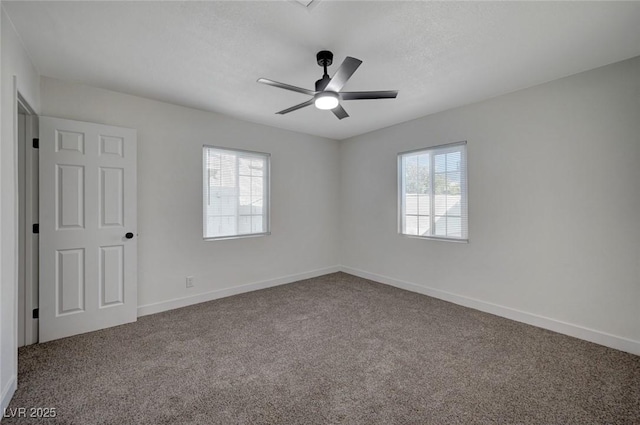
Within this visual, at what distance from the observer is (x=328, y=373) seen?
7.22 feet

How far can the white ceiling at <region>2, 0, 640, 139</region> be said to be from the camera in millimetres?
1874

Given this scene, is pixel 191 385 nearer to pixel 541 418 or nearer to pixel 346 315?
pixel 346 315

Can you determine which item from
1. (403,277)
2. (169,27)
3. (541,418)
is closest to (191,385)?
(541,418)

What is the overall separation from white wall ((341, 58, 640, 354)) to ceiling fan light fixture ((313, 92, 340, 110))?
6.99 feet

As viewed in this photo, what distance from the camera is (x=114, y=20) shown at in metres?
1.97

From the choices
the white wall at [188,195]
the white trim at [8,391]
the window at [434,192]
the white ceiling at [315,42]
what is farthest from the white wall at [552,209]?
the white trim at [8,391]

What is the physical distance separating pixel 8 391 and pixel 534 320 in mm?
4536

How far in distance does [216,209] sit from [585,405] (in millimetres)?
4047

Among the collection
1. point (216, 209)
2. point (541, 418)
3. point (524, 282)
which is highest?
point (216, 209)

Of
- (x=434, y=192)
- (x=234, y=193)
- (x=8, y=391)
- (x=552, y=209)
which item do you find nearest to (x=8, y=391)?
(x=8, y=391)

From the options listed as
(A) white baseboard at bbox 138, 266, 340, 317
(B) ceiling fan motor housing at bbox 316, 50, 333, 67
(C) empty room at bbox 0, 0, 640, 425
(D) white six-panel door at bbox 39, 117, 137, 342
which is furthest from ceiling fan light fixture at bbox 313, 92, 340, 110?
(A) white baseboard at bbox 138, 266, 340, 317

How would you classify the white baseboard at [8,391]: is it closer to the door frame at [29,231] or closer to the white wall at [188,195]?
the door frame at [29,231]

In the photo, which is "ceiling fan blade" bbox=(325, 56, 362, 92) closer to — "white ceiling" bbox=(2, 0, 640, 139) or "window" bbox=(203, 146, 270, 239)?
"white ceiling" bbox=(2, 0, 640, 139)

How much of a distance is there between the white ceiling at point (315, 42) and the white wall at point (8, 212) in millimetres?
255
